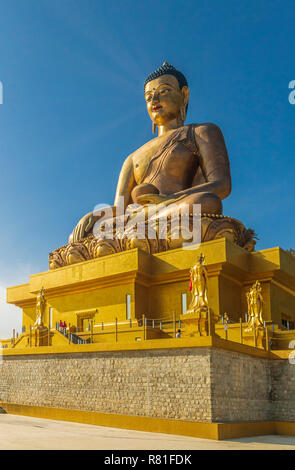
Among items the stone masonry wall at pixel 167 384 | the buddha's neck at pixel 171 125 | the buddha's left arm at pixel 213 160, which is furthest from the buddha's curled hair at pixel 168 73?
the stone masonry wall at pixel 167 384

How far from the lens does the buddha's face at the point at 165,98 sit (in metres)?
19.9

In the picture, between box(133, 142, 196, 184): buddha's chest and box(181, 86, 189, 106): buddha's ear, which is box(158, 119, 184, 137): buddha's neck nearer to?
box(181, 86, 189, 106): buddha's ear

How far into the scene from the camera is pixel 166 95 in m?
19.9

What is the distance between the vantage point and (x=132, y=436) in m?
8.48

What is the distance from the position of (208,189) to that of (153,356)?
836cm

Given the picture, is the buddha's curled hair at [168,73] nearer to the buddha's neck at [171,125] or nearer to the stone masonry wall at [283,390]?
the buddha's neck at [171,125]

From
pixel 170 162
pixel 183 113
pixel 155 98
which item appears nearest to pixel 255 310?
pixel 170 162

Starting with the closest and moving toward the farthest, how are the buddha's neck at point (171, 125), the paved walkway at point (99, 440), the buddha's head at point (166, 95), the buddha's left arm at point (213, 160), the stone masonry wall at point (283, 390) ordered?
the paved walkway at point (99, 440), the stone masonry wall at point (283, 390), the buddha's left arm at point (213, 160), the buddha's head at point (166, 95), the buddha's neck at point (171, 125)

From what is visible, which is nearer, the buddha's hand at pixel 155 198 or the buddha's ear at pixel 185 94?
the buddha's hand at pixel 155 198

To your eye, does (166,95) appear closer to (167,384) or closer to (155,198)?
(155,198)

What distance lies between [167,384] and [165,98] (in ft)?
43.5

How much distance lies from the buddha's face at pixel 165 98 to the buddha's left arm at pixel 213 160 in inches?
72.5

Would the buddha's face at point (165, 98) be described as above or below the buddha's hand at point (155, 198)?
above
